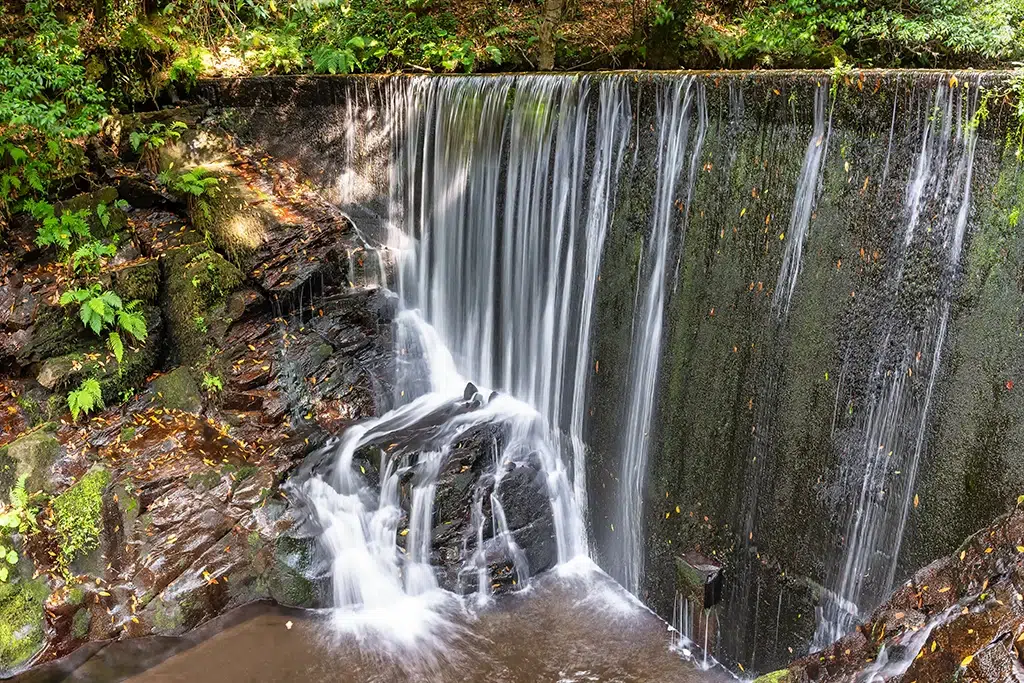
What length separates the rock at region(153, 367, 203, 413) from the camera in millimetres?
7427

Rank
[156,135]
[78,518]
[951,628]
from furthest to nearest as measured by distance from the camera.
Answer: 1. [156,135]
2. [78,518]
3. [951,628]

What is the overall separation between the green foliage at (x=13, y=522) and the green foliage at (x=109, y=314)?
1560 millimetres

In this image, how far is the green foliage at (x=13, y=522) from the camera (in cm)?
594

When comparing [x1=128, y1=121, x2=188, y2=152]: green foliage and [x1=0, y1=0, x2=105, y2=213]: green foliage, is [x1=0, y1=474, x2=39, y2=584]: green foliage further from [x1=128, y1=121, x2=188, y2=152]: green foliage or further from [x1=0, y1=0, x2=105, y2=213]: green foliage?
[x1=128, y1=121, x2=188, y2=152]: green foliage

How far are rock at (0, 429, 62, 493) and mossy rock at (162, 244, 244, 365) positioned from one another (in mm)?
1544

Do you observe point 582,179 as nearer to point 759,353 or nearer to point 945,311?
point 759,353

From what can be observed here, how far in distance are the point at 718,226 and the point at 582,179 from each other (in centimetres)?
149

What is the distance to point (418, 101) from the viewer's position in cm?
795

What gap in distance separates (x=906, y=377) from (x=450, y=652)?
3.78 meters

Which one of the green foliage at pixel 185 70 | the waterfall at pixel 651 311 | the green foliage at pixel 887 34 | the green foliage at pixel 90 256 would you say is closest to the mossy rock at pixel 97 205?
the green foliage at pixel 90 256

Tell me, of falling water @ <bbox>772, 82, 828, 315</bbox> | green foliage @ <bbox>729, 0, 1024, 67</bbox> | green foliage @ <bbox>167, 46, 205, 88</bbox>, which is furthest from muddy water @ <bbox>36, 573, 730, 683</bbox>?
green foliage @ <bbox>167, 46, 205, 88</bbox>

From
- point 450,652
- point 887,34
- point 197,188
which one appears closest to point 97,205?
point 197,188

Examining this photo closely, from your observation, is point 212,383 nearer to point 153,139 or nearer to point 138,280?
point 138,280

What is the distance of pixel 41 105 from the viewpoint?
321 inches
